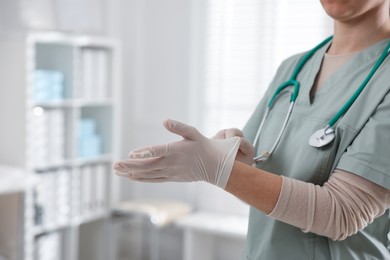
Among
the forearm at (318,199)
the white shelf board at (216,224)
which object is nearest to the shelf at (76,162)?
the white shelf board at (216,224)

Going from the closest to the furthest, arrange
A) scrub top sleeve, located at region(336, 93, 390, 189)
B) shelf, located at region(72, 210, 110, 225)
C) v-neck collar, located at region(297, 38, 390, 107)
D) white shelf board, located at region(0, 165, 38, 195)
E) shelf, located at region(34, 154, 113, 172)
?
scrub top sleeve, located at region(336, 93, 390, 189) → v-neck collar, located at region(297, 38, 390, 107) → white shelf board, located at region(0, 165, 38, 195) → shelf, located at region(34, 154, 113, 172) → shelf, located at region(72, 210, 110, 225)

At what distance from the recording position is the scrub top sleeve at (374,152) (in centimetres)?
101

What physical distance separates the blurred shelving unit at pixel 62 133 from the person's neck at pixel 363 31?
2034 millimetres

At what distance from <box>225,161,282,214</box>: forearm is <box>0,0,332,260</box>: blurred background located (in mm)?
1876

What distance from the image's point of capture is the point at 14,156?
9.90 ft

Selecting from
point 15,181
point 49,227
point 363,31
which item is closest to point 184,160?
point 363,31

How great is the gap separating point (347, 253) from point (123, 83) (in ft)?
9.59

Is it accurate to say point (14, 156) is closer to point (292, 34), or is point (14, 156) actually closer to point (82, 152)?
point (82, 152)

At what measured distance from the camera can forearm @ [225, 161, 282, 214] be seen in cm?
104

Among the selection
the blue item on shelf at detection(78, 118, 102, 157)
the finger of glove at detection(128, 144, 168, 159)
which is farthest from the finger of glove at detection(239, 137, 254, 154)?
the blue item on shelf at detection(78, 118, 102, 157)

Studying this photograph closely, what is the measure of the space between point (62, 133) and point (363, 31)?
91.9 inches

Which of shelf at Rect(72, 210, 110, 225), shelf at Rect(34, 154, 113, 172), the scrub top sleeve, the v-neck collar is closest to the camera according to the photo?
the scrub top sleeve

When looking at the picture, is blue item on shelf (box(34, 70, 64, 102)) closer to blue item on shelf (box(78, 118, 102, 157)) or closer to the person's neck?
blue item on shelf (box(78, 118, 102, 157))

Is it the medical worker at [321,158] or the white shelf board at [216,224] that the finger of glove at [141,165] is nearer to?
the medical worker at [321,158]
